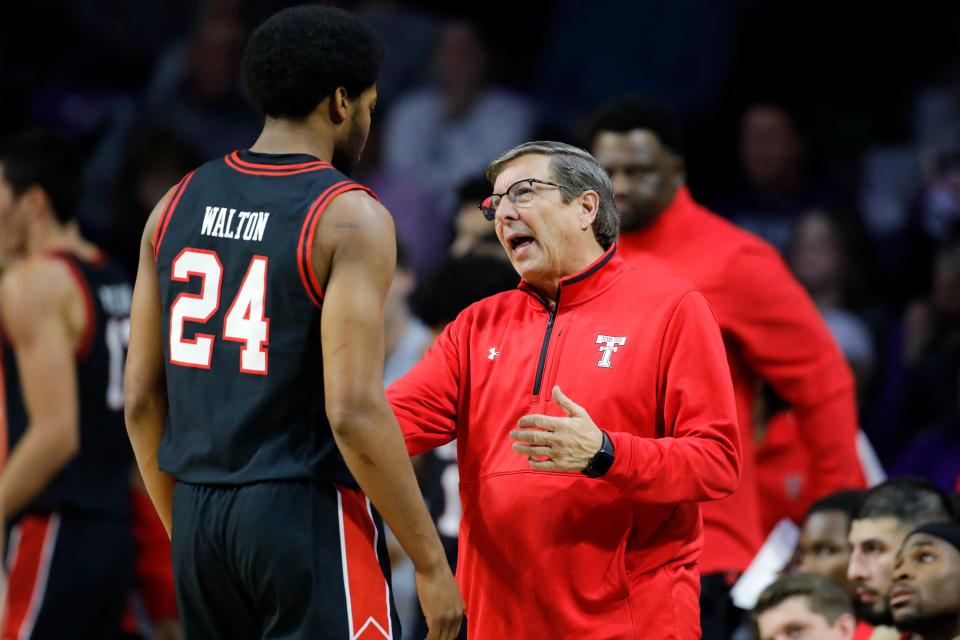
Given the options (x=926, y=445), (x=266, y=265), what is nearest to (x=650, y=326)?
(x=266, y=265)

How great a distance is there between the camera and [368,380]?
11.6 feet

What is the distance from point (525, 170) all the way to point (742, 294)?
1562mm

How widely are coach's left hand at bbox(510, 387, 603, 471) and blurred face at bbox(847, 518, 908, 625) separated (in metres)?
1.96

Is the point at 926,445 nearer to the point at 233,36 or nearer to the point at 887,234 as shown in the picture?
the point at 887,234

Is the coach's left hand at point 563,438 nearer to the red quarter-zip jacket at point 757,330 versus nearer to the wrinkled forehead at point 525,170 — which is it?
the wrinkled forehead at point 525,170

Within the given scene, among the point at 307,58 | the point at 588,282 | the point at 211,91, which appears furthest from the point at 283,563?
the point at 211,91

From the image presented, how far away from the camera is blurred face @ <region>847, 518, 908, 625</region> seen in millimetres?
5137

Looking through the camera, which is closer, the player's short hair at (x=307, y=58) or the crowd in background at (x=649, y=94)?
the player's short hair at (x=307, y=58)

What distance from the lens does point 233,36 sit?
1039cm

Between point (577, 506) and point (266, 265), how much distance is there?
95cm

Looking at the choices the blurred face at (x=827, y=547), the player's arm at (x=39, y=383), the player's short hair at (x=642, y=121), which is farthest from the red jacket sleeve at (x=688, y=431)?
the player's arm at (x=39, y=383)

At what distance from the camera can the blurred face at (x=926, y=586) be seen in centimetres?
468

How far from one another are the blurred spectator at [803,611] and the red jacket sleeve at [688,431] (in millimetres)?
1597

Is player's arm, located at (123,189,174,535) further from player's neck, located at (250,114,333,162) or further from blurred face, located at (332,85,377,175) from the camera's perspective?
blurred face, located at (332,85,377,175)
